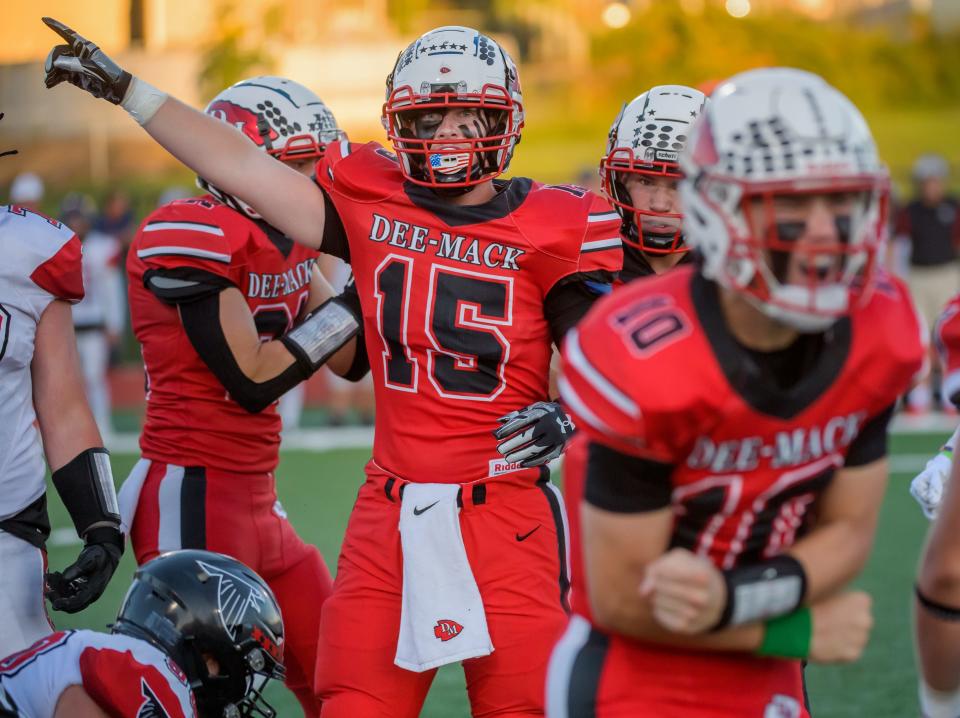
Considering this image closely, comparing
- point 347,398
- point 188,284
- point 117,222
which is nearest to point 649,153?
point 188,284

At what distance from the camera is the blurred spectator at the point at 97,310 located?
452 inches

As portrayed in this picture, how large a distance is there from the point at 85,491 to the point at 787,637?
1.90m

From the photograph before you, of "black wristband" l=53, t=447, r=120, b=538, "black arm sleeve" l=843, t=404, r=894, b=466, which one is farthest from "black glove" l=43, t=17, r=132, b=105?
"black arm sleeve" l=843, t=404, r=894, b=466

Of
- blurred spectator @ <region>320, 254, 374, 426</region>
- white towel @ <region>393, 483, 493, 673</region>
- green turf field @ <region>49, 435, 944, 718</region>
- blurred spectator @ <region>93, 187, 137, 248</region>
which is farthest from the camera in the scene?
blurred spectator @ <region>93, 187, 137, 248</region>

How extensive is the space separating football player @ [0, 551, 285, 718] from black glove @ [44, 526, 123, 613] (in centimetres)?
8

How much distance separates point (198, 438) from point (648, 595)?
2.16m

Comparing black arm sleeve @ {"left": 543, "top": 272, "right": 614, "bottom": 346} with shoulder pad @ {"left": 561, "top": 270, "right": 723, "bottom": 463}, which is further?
black arm sleeve @ {"left": 543, "top": 272, "right": 614, "bottom": 346}

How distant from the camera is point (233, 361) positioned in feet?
12.4

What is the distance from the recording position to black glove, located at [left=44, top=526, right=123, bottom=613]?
323 centimetres

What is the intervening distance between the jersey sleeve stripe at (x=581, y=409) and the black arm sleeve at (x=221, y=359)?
1.70 meters

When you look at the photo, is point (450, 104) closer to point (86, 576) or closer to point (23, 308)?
point (23, 308)

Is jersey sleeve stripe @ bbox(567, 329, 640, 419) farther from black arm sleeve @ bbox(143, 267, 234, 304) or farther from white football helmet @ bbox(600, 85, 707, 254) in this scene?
black arm sleeve @ bbox(143, 267, 234, 304)

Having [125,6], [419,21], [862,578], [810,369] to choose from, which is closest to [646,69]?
[419,21]

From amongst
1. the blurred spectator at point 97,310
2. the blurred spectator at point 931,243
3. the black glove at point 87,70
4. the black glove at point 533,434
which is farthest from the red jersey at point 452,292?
the blurred spectator at point 931,243
